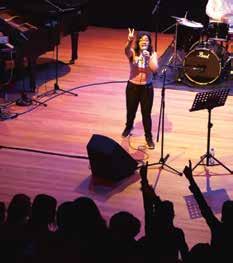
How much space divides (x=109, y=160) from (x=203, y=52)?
14.4 ft

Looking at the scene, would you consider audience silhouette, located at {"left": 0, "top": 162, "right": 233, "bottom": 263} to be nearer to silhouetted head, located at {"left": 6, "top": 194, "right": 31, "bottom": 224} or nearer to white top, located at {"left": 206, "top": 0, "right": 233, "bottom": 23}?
silhouetted head, located at {"left": 6, "top": 194, "right": 31, "bottom": 224}

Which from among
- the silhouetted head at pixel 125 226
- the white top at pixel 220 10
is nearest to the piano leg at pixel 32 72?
the white top at pixel 220 10

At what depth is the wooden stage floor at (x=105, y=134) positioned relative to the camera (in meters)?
7.09

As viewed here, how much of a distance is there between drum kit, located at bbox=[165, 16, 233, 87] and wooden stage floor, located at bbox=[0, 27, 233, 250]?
40cm

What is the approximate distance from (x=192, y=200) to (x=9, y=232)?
3201 mm

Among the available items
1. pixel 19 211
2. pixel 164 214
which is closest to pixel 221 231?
pixel 164 214

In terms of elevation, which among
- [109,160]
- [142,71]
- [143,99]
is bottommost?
[109,160]

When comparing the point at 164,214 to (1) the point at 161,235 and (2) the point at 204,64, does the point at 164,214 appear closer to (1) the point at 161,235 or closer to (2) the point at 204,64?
(1) the point at 161,235

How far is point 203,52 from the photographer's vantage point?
10.9 m

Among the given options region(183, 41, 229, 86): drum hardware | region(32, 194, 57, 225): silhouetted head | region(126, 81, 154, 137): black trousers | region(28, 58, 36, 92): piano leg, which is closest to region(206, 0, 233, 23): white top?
region(183, 41, 229, 86): drum hardware

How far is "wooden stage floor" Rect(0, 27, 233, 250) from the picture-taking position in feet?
23.3

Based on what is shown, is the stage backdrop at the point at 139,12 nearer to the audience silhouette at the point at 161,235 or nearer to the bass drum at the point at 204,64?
Result: the bass drum at the point at 204,64

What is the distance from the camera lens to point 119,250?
157 inches

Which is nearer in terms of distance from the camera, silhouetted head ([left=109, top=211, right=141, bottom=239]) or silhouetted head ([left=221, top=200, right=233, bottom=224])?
silhouetted head ([left=109, top=211, right=141, bottom=239])
